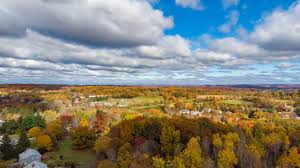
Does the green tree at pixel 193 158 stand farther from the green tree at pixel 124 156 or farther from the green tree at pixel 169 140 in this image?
the green tree at pixel 169 140

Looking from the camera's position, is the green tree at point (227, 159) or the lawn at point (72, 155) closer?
the green tree at point (227, 159)

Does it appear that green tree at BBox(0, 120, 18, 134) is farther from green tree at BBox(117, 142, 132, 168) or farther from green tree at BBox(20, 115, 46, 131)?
green tree at BBox(117, 142, 132, 168)

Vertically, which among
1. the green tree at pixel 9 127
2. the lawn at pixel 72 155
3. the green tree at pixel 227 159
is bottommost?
the lawn at pixel 72 155

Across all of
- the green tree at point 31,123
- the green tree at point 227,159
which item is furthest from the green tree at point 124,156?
the green tree at point 31,123

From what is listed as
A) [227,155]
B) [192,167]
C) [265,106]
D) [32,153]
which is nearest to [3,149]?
[32,153]

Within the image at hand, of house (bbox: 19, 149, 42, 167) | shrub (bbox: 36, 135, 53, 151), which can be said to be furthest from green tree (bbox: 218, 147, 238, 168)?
shrub (bbox: 36, 135, 53, 151)
